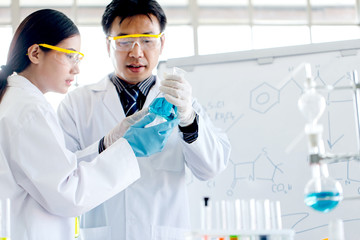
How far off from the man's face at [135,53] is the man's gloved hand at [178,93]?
0.90ft

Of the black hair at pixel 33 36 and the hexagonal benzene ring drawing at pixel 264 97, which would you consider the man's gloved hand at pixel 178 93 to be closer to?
the black hair at pixel 33 36

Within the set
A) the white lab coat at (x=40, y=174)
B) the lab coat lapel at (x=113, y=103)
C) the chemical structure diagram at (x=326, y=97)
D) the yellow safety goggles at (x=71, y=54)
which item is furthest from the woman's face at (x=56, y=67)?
the chemical structure diagram at (x=326, y=97)

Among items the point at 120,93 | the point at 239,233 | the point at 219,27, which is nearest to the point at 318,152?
the point at 239,233

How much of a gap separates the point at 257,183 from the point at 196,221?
36 centimetres

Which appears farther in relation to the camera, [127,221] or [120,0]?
[120,0]

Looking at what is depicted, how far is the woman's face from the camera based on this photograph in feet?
5.53

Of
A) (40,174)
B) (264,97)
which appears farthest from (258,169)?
(40,174)

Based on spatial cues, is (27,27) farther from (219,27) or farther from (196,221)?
(219,27)

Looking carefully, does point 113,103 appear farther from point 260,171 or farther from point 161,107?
point 260,171

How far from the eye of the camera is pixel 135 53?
1.95 meters

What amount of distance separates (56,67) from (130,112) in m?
0.45

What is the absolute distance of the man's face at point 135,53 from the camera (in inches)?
77.5

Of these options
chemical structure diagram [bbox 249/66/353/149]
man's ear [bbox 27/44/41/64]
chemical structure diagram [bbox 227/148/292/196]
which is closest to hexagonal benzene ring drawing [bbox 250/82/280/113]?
chemical structure diagram [bbox 249/66/353/149]

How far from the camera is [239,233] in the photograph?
1116mm
